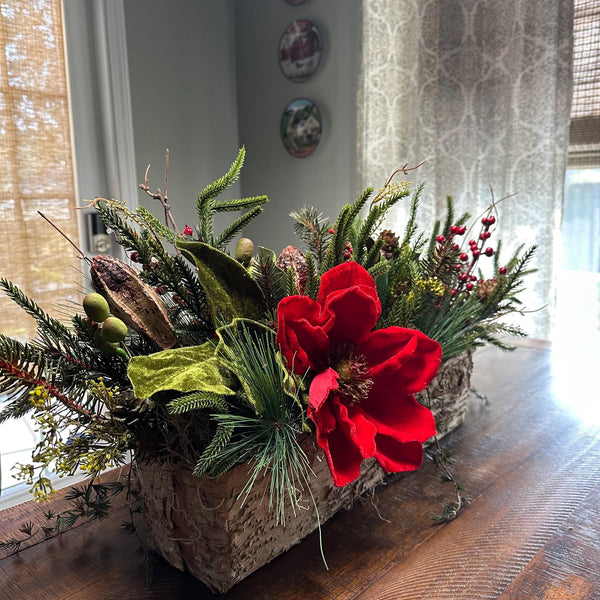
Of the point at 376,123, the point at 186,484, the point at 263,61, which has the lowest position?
the point at 186,484

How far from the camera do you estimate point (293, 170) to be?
105 inches

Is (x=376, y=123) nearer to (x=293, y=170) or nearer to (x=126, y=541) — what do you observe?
(x=293, y=170)

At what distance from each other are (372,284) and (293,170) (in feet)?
7.45

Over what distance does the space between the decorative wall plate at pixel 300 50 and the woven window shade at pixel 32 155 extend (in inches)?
38.9

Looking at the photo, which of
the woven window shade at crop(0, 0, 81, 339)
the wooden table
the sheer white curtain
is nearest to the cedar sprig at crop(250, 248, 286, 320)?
the wooden table

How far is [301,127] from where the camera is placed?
2580 mm

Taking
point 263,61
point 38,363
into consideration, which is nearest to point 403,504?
point 38,363

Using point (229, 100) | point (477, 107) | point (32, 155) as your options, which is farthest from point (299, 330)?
point (229, 100)

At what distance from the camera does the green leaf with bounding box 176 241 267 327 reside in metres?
0.44

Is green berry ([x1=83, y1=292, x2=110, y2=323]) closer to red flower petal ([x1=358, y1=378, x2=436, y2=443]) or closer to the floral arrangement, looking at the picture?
the floral arrangement

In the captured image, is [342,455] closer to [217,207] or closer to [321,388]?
[321,388]

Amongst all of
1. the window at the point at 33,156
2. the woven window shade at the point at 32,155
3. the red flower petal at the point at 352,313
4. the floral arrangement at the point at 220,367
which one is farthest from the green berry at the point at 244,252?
the woven window shade at the point at 32,155

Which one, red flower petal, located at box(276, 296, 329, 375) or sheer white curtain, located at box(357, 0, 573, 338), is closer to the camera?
red flower petal, located at box(276, 296, 329, 375)

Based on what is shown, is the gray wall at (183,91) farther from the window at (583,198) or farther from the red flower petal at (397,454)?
the red flower petal at (397,454)
